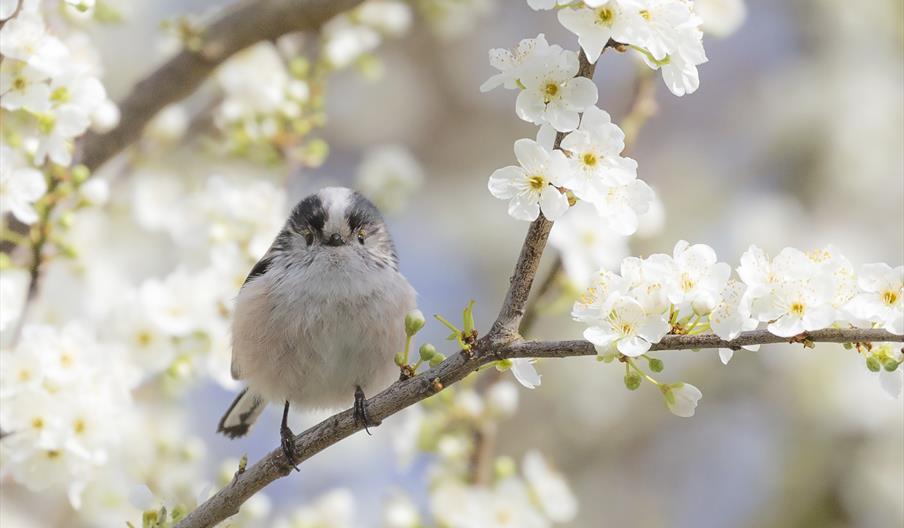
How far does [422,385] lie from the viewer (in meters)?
1.92

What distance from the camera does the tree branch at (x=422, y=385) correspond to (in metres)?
1.75

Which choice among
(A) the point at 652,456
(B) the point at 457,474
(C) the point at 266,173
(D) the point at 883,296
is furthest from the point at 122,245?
(D) the point at 883,296

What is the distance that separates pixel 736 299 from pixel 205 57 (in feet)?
6.76

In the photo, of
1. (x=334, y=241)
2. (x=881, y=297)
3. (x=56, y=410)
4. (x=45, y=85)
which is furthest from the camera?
(x=334, y=241)

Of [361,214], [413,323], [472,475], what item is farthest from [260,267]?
[413,323]

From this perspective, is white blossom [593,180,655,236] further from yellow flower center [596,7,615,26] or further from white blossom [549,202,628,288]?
white blossom [549,202,628,288]

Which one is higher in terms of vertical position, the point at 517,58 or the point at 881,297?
the point at 517,58

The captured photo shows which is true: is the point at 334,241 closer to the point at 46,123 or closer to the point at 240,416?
the point at 240,416

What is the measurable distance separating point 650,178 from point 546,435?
1.94 meters

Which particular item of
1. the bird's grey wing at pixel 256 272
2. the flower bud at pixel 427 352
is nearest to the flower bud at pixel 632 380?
the flower bud at pixel 427 352

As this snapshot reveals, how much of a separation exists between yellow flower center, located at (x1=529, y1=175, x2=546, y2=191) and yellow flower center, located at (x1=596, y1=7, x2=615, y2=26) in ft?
0.95

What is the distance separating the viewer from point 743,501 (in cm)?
597

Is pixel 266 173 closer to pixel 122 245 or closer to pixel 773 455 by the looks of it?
pixel 122 245

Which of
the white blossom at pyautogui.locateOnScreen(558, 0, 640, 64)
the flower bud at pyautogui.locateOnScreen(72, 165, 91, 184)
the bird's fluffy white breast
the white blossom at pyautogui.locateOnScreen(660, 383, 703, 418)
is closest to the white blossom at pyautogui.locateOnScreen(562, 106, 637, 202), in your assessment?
the white blossom at pyautogui.locateOnScreen(558, 0, 640, 64)
